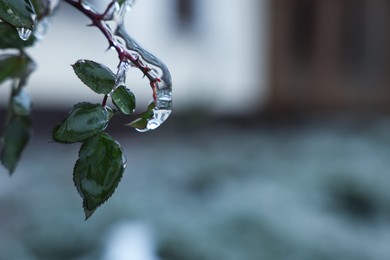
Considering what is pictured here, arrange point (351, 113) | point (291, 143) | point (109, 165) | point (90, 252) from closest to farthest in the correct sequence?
1. point (109, 165)
2. point (90, 252)
3. point (291, 143)
4. point (351, 113)

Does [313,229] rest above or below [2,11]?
below

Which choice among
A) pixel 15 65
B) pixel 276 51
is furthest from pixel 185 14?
pixel 15 65

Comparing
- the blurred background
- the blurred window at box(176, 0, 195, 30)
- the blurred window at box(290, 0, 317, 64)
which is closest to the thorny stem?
the blurred background

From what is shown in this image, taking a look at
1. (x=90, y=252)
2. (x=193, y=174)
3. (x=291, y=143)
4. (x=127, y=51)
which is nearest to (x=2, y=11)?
(x=127, y=51)

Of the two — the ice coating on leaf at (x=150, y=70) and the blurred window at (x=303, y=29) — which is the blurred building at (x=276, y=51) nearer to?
the blurred window at (x=303, y=29)

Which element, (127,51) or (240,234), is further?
(240,234)

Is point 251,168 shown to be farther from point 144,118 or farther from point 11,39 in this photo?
point 144,118

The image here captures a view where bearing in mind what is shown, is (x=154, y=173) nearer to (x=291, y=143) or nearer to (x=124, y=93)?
(x=291, y=143)
